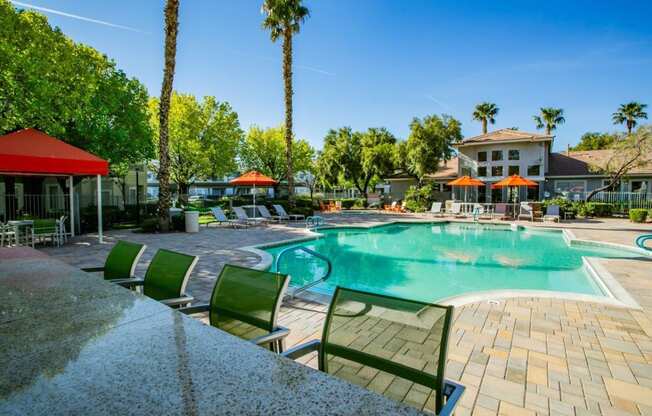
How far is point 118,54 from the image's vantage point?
1747 centimetres

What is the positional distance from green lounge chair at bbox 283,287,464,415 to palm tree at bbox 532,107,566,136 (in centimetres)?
4571

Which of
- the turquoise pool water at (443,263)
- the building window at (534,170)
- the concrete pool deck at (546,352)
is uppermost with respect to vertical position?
the building window at (534,170)

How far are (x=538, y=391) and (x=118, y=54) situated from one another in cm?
2141

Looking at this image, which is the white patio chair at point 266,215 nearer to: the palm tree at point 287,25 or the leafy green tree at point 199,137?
the palm tree at point 287,25

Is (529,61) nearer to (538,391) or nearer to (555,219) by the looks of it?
(555,219)

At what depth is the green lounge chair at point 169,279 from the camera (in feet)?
9.84

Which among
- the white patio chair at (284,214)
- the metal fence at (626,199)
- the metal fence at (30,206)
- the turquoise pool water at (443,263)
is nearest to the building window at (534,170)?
the metal fence at (626,199)

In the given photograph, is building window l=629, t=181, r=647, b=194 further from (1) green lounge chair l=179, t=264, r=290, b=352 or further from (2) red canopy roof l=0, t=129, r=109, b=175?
(2) red canopy roof l=0, t=129, r=109, b=175

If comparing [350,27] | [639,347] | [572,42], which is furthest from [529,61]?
[639,347]

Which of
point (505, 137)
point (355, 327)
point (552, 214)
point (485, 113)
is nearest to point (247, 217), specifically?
point (355, 327)

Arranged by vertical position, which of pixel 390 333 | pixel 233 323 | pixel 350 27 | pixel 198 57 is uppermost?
pixel 350 27

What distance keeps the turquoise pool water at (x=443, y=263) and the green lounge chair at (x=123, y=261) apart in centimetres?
385

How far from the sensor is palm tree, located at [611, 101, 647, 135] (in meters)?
35.7

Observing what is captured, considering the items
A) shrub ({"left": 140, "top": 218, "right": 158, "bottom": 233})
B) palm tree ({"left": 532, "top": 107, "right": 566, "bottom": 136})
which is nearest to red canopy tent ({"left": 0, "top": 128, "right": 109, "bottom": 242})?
shrub ({"left": 140, "top": 218, "right": 158, "bottom": 233})
